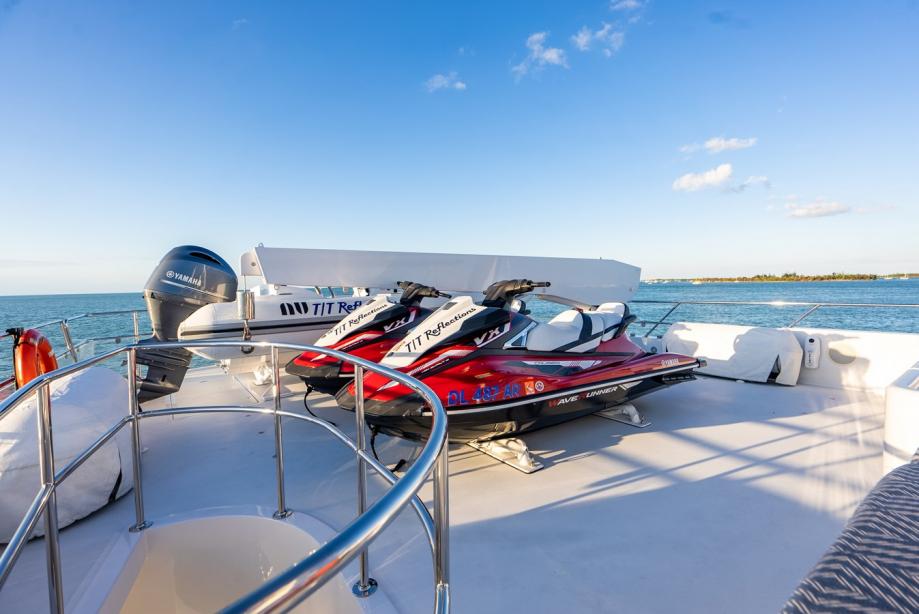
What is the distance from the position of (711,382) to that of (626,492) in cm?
294

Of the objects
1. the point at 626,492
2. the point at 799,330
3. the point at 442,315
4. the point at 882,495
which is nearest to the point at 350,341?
the point at 442,315

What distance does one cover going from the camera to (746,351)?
15.9 feet

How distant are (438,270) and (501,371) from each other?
2.28 metres

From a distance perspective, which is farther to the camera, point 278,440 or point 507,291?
point 507,291

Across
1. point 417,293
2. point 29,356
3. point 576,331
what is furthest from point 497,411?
point 29,356

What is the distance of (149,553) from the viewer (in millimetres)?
2068

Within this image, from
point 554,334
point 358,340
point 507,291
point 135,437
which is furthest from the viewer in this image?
point 358,340

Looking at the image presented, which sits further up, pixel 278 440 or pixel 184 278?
pixel 184 278

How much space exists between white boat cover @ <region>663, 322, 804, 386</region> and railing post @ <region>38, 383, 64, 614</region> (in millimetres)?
5393

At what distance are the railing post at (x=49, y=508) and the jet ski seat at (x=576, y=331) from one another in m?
2.35

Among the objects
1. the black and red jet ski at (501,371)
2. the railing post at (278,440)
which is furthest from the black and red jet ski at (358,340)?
the railing post at (278,440)

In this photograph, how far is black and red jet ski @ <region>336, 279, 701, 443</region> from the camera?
268 cm

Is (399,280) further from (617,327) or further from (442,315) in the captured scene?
(617,327)

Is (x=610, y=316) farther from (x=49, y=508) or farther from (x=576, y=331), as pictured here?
(x=49, y=508)
